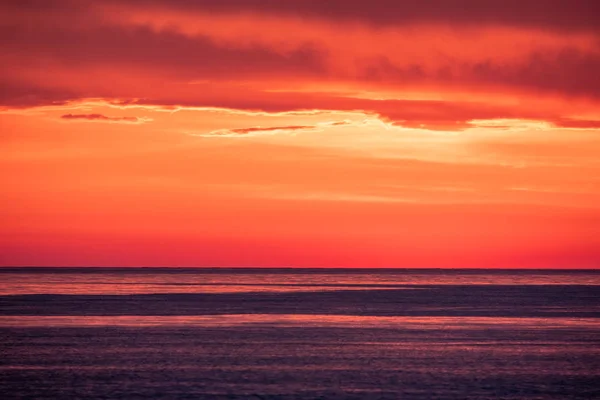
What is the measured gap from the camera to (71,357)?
41.9m

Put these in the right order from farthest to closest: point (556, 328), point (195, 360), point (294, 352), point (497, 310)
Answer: point (497, 310) < point (556, 328) < point (294, 352) < point (195, 360)

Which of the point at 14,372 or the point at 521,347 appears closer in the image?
the point at 14,372

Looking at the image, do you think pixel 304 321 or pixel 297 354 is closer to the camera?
pixel 297 354

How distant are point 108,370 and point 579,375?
1765 cm

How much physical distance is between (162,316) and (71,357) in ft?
76.2

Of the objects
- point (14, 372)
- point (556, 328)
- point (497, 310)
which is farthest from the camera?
point (497, 310)

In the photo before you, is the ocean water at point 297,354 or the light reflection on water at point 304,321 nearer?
the ocean water at point 297,354

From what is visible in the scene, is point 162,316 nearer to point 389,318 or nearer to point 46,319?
point 46,319

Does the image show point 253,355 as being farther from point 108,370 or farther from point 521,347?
point 521,347

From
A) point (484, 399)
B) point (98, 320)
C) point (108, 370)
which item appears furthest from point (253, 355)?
point (98, 320)

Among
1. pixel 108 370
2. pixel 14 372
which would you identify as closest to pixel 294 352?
pixel 108 370

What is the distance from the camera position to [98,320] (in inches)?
2420

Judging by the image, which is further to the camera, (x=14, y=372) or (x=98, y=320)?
(x=98, y=320)

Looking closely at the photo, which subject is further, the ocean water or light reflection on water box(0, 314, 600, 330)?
light reflection on water box(0, 314, 600, 330)
